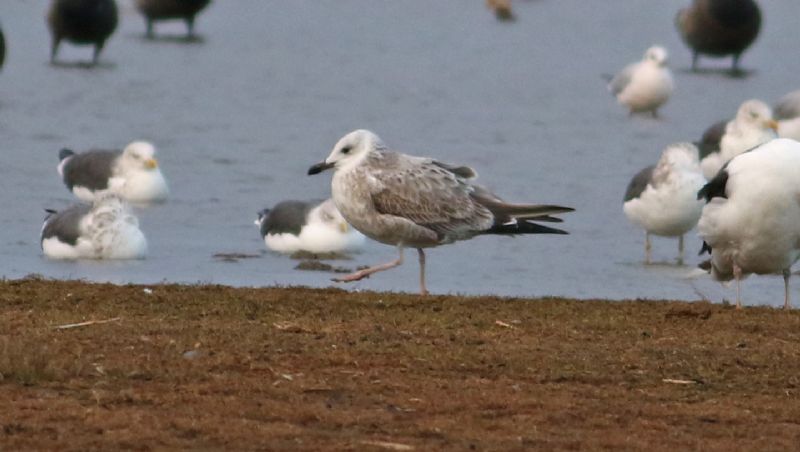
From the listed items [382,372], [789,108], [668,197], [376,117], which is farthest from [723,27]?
[382,372]

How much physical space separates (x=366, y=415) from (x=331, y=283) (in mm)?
4871

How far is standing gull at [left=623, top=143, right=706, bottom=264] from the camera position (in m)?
13.3

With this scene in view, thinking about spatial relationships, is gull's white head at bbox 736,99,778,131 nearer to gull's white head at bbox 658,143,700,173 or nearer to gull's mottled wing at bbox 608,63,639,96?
gull's white head at bbox 658,143,700,173

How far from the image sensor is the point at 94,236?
41.5 feet

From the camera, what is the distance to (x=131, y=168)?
15.6 meters

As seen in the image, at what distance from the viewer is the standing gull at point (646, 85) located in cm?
2117

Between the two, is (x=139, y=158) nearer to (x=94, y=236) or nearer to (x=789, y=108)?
(x=94, y=236)

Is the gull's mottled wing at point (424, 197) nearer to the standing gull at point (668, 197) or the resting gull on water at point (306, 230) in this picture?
the resting gull on water at point (306, 230)

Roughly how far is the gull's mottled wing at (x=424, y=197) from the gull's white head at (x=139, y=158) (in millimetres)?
5355

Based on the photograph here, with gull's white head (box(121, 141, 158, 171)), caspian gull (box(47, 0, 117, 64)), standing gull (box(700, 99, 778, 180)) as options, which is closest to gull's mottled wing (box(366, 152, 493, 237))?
gull's white head (box(121, 141, 158, 171))

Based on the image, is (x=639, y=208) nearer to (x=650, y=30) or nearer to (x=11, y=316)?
(x=11, y=316)

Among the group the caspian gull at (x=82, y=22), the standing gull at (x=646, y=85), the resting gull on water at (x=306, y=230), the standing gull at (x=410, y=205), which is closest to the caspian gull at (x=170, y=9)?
the caspian gull at (x=82, y=22)

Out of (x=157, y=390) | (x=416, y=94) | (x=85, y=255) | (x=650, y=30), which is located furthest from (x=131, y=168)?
(x=650, y=30)

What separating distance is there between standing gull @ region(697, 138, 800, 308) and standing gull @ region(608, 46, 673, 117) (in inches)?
451
